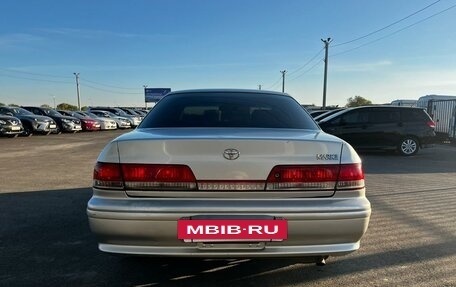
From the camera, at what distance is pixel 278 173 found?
285 centimetres

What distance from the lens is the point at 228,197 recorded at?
283 cm

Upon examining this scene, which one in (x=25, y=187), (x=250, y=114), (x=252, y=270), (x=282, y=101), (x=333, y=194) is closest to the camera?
(x=333, y=194)

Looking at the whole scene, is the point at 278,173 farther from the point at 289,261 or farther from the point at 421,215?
the point at 421,215

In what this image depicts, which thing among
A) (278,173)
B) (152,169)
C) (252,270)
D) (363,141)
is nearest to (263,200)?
(278,173)

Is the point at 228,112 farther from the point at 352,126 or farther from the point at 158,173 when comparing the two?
the point at 352,126

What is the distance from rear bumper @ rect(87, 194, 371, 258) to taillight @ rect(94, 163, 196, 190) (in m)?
0.10

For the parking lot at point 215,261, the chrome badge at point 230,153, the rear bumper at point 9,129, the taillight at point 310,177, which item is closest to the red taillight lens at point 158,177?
the chrome badge at point 230,153

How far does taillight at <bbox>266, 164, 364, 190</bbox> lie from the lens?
285 centimetres

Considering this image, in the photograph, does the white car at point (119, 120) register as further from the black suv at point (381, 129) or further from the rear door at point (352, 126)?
the black suv at point (381, 129)

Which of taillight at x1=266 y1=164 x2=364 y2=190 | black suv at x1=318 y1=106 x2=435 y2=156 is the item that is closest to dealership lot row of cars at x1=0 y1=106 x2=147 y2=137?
black suv at x1=318 y1=106 x2=435 y2=156

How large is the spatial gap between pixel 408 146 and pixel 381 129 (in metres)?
1.01

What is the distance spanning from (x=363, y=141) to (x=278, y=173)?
11.3m

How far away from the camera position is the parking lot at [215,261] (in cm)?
347

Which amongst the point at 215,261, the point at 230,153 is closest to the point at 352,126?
the point at 215,261
